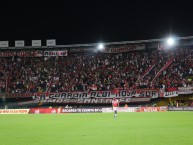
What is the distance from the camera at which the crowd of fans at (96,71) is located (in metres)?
54.1

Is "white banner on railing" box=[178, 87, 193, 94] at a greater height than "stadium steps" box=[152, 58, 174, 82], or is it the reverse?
"stadium steps" box=[152, 58, 174, 82]

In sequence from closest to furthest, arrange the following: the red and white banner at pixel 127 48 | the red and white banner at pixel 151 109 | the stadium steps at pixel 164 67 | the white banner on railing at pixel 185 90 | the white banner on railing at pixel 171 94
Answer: the red and white banner at pixel 151 109
the white banner on railing at pixel 185 90
the white banner on railing at pixel 171 94
the stadium steps at pixel 164 67
the red and white banner at pixel 127 48

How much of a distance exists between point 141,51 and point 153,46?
2.33m

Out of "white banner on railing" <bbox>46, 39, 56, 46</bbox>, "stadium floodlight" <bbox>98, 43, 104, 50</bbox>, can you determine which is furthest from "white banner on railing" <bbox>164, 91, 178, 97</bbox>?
"white banner on railing" <bbox>46, 39, 56, 46</bbox>

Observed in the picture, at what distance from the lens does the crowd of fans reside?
54.1 metres

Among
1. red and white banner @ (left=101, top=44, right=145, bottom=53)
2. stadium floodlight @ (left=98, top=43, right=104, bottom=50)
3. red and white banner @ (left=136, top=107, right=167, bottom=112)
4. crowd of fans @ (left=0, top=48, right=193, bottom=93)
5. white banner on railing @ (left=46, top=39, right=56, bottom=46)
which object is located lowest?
red and white banner @ (left=136, top=107, right=167, bottom=112)

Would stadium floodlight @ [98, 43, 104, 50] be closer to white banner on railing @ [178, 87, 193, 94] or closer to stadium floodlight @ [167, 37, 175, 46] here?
stadium floodlight @ [167, 37, 175, 46]

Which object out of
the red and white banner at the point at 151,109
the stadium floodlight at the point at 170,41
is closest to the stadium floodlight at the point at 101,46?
the stadium floodlight at the point at 170,41

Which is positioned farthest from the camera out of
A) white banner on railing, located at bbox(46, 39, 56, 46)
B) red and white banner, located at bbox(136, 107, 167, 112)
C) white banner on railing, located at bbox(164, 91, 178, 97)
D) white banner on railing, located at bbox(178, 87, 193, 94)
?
white banner on railing, located at bbox(46, 39, 56, 46)

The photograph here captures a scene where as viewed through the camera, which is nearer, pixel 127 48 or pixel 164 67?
pixel 164 67

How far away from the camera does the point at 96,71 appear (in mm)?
60562

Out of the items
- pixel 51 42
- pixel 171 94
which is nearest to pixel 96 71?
pixel 51 42

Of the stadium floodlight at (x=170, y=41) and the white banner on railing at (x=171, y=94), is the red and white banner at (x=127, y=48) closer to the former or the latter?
the stadium floodlight at (x=170, y=41)

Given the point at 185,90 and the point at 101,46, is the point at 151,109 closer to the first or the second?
the point at 185,90
